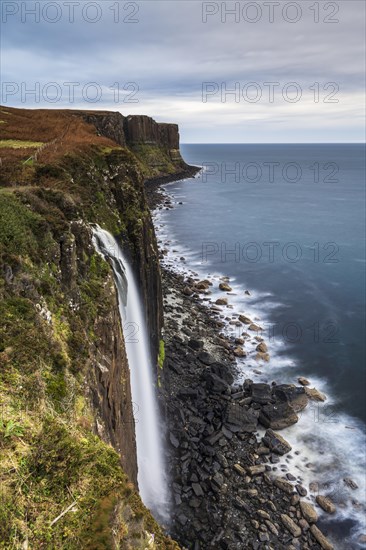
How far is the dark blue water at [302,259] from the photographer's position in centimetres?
3878

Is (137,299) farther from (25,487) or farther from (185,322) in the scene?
(25,487)

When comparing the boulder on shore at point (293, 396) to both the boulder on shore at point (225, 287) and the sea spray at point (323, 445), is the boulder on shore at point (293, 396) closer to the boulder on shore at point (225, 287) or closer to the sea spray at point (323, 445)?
the sea spray at point (323, 445)

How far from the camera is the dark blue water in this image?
127ft

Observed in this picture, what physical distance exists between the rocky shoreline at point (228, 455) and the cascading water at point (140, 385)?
101 cm

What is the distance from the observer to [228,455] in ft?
83.3

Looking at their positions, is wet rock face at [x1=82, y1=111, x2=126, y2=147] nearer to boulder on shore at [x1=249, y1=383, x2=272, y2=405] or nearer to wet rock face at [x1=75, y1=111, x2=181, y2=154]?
wet rock face at [x1=75, y1=111, x2=181, y2=154]

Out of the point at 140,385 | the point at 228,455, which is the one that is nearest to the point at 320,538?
the point at 228,455

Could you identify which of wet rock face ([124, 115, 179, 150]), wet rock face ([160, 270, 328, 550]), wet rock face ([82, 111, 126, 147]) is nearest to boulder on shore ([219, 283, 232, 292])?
wet rock face ([160, 270, 328, 550])

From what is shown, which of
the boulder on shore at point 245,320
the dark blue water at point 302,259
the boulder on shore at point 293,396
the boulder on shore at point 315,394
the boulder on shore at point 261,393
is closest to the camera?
the boulder on shore at point 261,393

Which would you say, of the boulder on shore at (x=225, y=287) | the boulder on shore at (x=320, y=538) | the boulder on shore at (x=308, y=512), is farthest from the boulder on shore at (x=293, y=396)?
the boulder on shore at (x=225, y=287)

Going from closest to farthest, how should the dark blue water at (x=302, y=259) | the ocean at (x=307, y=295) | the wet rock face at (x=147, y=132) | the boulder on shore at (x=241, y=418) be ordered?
the ocean at (x=307, y=295)
the boulder on shore at (x=241, y=418)
the dark blue water at (x=302, y=259)
the wet rock face at (x=147, y=132)

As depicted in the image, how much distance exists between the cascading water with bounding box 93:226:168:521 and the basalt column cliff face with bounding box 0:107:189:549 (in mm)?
2080

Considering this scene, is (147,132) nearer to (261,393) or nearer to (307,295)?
(307,295)

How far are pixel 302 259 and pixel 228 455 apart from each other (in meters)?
46.7
